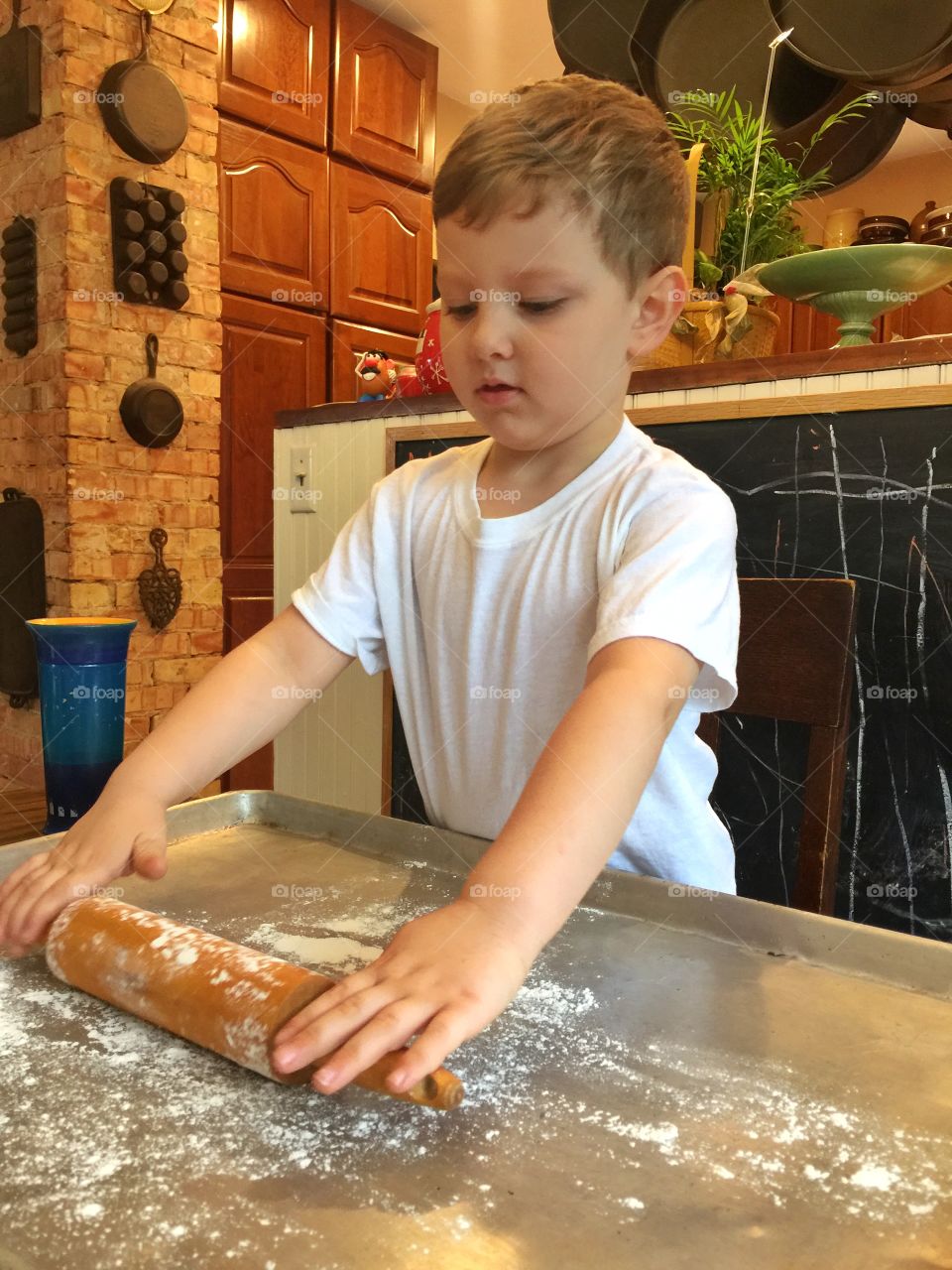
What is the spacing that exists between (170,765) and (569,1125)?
449 millimetres

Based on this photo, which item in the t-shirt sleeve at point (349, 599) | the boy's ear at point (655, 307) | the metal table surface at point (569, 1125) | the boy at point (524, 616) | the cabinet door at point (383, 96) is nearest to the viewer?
the metal table surface at point (569, 1125)

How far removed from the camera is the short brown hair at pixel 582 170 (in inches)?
28.3

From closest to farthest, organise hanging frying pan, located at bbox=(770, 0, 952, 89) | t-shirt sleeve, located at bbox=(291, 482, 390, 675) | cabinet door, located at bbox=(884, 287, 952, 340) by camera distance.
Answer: t-shirt sleeve, located at bbox=(291, 482, 390, 675) < hanging frying pan, located at bbox=(770, 0, 952, 89) < cabinet door, located at bbox=(884, 287, 952, 340)

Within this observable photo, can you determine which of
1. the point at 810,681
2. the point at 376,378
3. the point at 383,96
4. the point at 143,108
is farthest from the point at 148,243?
the point at 810,681

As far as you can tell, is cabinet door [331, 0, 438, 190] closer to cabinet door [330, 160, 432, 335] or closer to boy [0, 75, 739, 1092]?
cabinet door [330, 160, 432, 335]

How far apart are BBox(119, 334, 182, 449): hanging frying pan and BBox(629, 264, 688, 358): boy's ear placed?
2182mm

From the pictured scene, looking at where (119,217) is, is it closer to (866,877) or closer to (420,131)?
(420,131)

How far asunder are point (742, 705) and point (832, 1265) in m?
0.65

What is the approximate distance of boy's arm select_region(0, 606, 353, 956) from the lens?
0.61m

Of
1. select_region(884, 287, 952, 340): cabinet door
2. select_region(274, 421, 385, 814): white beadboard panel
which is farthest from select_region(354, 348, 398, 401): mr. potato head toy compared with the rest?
select_region(884, 287, 952, 340): cabinet door

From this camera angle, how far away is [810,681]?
91cm

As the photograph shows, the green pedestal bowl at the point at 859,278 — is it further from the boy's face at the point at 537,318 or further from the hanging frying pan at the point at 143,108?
the hanging frying pan at the point at 143,108

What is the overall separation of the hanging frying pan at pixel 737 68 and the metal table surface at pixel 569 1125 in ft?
4.90

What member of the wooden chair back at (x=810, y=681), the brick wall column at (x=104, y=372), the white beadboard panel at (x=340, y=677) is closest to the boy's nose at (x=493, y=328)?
the wooden chair back at (x=810, y=681)
